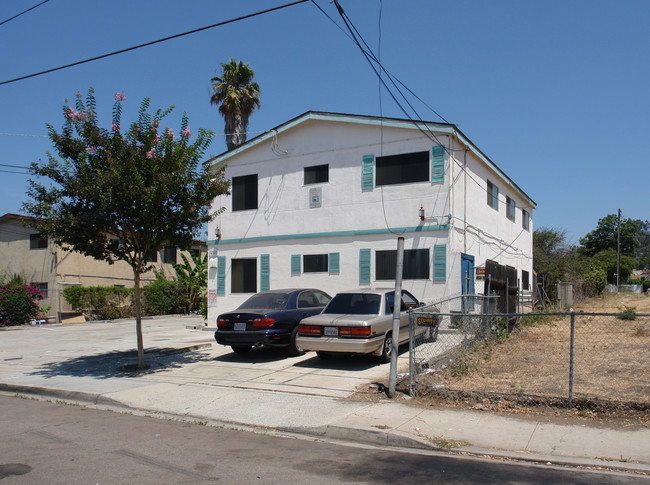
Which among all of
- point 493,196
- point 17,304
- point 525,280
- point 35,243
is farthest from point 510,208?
point 35,243

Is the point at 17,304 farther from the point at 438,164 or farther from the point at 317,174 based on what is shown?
the point at 438,164

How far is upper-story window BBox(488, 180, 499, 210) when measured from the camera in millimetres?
20125

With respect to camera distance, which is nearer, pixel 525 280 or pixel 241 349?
pixel 241 349

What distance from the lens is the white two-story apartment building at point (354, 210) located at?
53.5 ft

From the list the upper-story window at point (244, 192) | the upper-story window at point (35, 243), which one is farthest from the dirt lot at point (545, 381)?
the upper-story window at point (35, 243)

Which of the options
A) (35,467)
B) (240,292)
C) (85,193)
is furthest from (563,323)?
(35,467)

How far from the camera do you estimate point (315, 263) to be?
18281 millimetres

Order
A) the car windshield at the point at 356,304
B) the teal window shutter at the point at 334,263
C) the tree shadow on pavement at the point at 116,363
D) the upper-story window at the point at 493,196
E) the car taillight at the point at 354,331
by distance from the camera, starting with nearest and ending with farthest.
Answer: the car taillight at the point at 354,331 → the car windshield at the point at 356,304 → the tree shadow on pavement at the point at 116,363 → the teal window shutter at the point at 334,263 → the upper-story window at the point at 493,196

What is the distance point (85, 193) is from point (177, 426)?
539 centimetres

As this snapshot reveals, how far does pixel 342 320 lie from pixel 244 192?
10596 mm

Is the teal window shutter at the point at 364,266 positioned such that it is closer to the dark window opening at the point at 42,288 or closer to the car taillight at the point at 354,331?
the car taillight at the point at 354,331

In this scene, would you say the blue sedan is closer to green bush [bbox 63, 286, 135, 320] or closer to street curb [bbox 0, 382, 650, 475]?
street curb [bbox 0, 382, 650, 475]

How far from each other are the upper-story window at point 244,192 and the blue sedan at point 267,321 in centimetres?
731

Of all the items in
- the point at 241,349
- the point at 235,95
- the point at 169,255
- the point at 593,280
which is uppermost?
the point at 235,95
